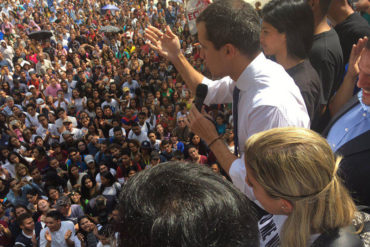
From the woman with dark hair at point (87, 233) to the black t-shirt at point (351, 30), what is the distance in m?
4.07

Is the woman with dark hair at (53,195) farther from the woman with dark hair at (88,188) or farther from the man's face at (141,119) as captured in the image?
the man's face at (141,119)

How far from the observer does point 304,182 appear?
107 cm

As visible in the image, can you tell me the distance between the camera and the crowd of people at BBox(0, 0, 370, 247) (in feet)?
5.24

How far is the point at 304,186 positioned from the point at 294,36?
121cm

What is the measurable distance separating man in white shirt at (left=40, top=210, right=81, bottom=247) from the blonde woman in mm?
4164

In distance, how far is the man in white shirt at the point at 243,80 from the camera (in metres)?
1.45

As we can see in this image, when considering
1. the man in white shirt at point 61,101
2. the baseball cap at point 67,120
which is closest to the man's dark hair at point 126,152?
the baseball cap at point 67,120

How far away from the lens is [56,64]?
10.9m

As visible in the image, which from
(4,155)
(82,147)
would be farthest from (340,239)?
(4,155)

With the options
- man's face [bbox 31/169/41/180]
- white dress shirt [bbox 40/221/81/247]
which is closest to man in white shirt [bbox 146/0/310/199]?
white dress shirt [bbox 40/221/81/247]

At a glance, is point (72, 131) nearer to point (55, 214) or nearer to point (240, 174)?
point (55, 214)

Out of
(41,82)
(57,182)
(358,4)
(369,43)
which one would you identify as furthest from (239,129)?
(41,82)

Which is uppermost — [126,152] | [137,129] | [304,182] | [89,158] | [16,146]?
[16,146]

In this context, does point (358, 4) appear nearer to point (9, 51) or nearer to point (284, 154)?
point (284, 154)
